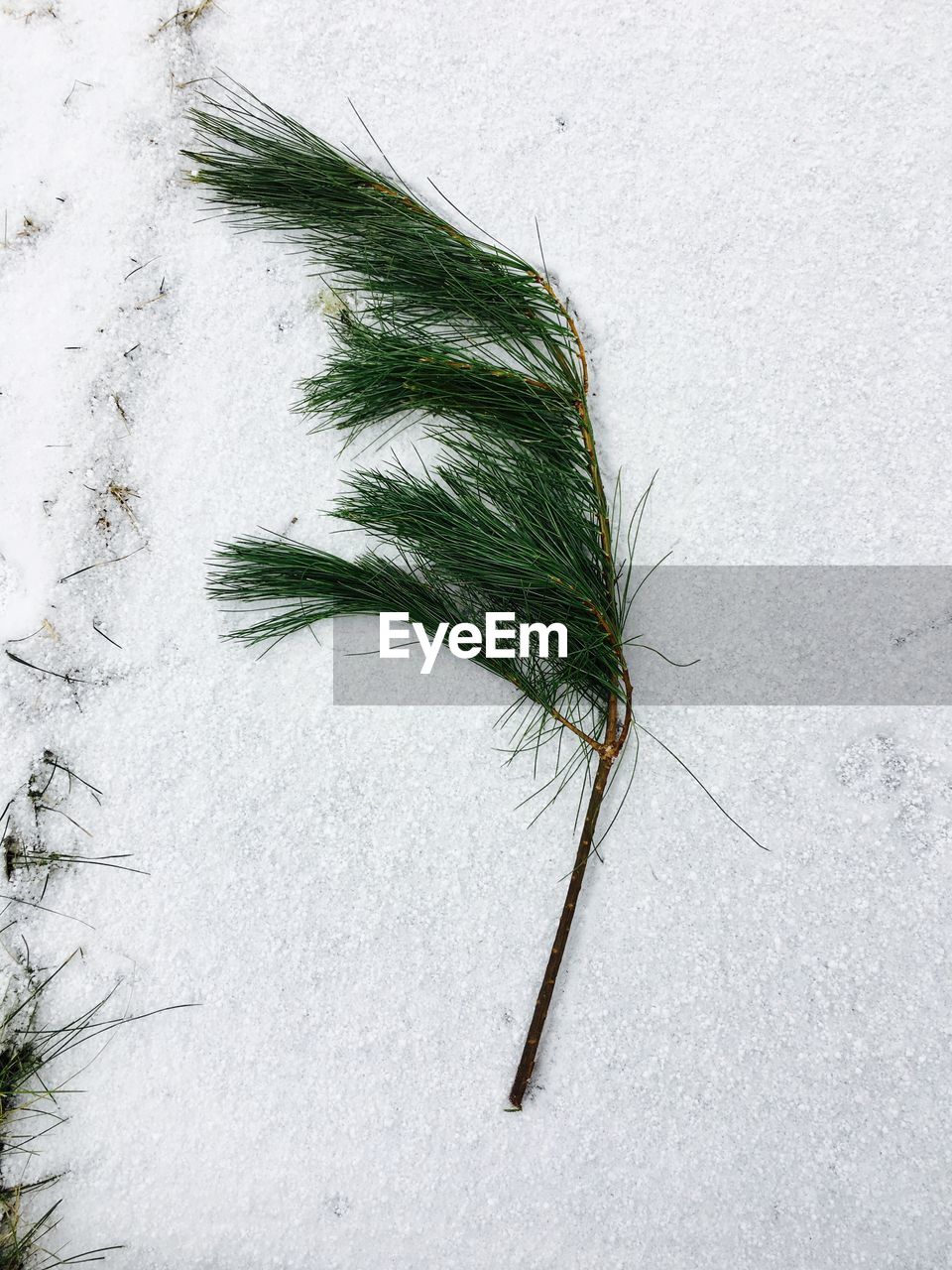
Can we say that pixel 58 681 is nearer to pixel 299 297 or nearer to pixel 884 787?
pixel 299 297

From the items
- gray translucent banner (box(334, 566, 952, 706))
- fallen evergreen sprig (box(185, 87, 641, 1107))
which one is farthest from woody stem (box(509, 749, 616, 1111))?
gray translucent banner (box(334, 566, 952, 706))

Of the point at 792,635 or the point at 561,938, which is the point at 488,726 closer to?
the point at 561,938

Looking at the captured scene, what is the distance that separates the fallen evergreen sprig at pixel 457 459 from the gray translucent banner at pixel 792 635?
0.05 m

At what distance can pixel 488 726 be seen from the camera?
0.79m

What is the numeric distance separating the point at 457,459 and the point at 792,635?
394mm

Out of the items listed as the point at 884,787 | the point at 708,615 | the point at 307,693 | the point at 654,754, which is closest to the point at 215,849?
the point at 307,693

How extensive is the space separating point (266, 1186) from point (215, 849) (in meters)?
0.34

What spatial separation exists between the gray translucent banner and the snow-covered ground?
0.08 ft

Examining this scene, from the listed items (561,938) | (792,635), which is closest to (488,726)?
(561,938)

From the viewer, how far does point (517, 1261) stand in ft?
2.42

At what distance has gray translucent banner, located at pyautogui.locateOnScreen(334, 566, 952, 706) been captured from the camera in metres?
0.78

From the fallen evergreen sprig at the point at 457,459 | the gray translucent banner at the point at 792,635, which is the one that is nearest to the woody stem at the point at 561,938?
the fallen evergreen sprig at the point at 457,459

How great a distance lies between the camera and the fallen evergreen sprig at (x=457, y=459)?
0.73 meters

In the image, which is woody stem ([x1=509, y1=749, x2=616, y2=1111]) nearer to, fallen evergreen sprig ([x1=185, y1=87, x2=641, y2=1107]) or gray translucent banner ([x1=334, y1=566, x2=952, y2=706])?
fallen evergreen sprig ([x1=185, y1=87, x2=641, y2=1107])
